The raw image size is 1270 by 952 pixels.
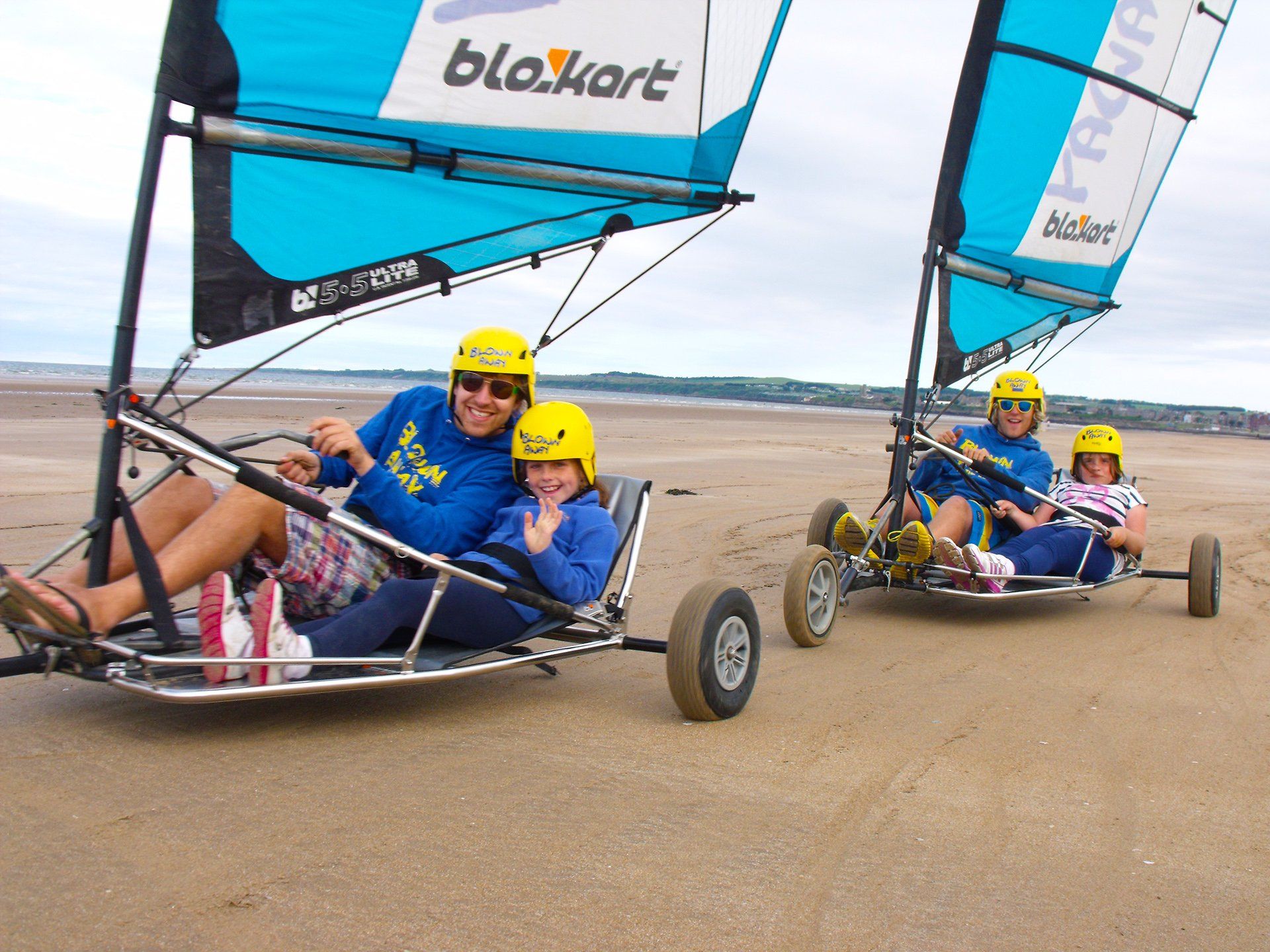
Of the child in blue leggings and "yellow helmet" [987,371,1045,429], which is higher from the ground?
"yellow helmet" [987,371,1045,429]

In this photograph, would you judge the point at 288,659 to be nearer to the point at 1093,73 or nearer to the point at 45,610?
the point at 45,610

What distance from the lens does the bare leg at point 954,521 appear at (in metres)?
6.50

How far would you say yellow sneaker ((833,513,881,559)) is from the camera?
20.9 feet

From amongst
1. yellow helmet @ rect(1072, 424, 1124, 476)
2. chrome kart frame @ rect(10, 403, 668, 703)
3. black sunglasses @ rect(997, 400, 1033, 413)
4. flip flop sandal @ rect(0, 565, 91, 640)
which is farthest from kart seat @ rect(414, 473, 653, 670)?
yellow helmet @ rect(1072, 424, 1124, 476)

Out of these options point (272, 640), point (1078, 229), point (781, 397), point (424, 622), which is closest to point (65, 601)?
point (272, 640)

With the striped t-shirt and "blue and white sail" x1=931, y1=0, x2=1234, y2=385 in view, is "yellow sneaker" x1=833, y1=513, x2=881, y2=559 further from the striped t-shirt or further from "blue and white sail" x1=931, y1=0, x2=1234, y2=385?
"blue and white sail" x1=931, y1=0, x2=1234, y2=385

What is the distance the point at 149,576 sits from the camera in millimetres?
3252

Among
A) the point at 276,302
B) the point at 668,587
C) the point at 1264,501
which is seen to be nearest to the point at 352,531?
the point at 276,302

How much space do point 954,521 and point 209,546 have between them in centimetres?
468

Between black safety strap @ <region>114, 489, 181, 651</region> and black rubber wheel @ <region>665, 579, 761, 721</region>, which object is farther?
black rubber wheel @ <region>665, 579, 761, 721</region>

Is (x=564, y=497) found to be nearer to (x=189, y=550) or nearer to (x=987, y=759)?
(x=189, y=550)

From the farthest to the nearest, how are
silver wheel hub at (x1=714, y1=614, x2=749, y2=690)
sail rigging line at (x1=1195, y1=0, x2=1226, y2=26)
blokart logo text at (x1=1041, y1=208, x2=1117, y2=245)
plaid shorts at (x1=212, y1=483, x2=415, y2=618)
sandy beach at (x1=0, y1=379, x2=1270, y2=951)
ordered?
sail rigging line at (x1=1195, y1=0, x2=1226, y2=26) → blokart logo text at (x1=1041, y1=208, x2=1117, y2=245) → silver wheel hub at (x1=714, y1=614, x2=749, y2=690) → plaid shorts at (x1=212, y1=483, x2=415, y2=618) → sandy beach at (x1=0, y1=379, x2=1270, y2=951)

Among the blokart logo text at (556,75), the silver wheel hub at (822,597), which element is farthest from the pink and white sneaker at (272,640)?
the silver wheel hub at (822,597)

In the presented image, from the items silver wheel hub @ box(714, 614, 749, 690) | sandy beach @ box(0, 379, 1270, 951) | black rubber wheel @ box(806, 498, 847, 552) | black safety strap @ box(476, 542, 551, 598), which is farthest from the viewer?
black rubber wheel @ box(806, 498, 847, 552)
